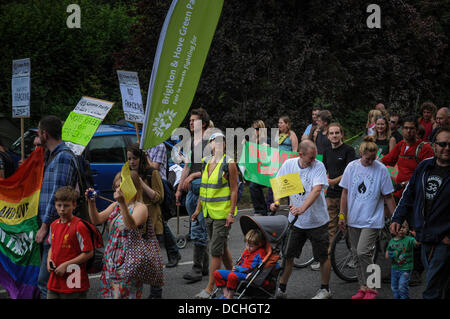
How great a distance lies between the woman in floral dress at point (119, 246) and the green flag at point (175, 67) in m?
0.66

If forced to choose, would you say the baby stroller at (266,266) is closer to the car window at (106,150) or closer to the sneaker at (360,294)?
the sneaker at (360,294)

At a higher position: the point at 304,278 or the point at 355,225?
the point at 355,225

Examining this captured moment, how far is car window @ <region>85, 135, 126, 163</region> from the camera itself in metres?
10.2

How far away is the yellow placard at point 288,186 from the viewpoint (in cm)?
614

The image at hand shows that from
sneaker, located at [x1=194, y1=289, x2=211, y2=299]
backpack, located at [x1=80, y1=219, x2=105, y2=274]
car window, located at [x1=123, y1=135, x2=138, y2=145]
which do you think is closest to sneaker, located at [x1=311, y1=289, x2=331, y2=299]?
sneaker, located at [x1=194, y1=289, x2=211, y2=299]

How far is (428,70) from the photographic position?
17.8 metres

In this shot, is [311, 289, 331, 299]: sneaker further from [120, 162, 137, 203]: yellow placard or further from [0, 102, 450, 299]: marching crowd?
[120, 162, 137, 203]: yellow placard

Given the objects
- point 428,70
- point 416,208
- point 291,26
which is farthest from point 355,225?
point 428,70

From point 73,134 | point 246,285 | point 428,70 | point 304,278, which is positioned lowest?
point 304,278

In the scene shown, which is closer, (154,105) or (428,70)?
(154,105)

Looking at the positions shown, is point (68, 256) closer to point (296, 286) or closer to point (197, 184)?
point (197, 184)

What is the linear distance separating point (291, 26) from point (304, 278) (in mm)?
9665

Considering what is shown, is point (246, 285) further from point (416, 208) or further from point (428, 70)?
point (428, 70)

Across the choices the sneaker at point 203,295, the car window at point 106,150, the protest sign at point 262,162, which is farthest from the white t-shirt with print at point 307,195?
the car window at point 106,150
